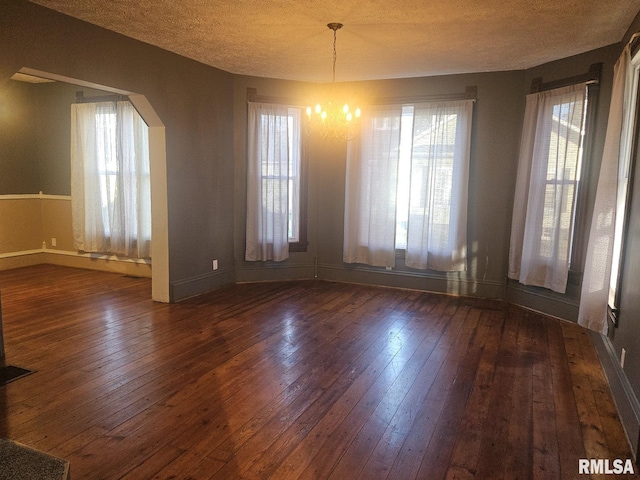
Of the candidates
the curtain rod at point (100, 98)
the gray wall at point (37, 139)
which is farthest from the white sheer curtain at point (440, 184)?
the gray wall at point (37, 139)

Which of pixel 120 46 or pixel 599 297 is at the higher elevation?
pixel 120 46

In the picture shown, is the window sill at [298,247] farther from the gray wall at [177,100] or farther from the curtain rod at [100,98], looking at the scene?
the curtain rod at [100,98]

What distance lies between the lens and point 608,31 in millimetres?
3824

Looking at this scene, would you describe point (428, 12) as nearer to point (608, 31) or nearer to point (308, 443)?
point (608, 31)

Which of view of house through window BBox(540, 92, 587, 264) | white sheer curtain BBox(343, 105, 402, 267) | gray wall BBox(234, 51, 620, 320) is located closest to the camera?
view of house through window BBox(540, 92, 587, 264)

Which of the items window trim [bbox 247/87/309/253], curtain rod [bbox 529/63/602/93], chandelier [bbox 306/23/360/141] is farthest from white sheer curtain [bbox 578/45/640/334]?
window trim [bbox 247/87/309/253]

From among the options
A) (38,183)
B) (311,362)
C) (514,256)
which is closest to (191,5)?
(311,362)

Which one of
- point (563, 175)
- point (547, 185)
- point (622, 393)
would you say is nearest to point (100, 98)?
point (547, 185)

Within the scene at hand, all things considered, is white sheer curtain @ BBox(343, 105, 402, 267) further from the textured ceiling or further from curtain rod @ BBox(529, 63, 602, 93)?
curtain rod @ BBox(529, 63, 602, 93)

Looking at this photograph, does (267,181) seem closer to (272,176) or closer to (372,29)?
(272,176)

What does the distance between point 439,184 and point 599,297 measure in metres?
2.53

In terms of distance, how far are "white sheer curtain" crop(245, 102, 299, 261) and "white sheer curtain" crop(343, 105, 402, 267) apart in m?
0.88

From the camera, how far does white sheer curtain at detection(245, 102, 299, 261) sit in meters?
5.93

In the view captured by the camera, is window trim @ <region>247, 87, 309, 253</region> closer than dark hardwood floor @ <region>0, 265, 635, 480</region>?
No
